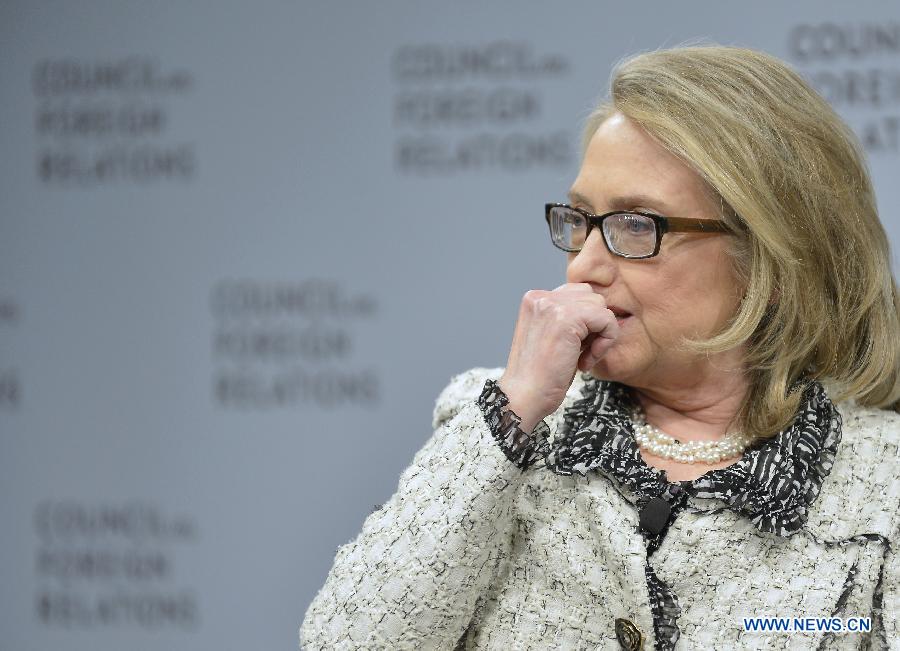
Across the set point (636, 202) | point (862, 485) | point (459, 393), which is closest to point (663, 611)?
point (862, 485)

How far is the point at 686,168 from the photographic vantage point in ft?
5.34

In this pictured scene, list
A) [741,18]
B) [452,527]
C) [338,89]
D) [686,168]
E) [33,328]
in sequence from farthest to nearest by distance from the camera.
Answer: [33,328]
[338,89]
[741,18]
[686,168]
[452,527]

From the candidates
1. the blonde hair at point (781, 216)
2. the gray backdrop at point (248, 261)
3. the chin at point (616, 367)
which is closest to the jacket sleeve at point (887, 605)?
the blonde hair at point (781, 216)

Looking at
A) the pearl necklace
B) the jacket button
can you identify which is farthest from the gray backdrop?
the jacket button

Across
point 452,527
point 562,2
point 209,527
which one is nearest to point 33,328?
point 209,527

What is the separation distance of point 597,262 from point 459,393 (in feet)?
1.12

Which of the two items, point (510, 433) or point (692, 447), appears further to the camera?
point (692, 447)

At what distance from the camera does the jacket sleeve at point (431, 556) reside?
59.7 inches

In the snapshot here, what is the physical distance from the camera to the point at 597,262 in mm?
1654

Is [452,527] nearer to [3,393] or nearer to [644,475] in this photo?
[644,475]

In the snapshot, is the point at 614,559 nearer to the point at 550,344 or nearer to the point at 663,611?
the point at 663,611

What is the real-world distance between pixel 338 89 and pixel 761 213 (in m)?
1.49

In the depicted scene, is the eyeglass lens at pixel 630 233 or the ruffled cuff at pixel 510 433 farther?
the eyeglass lens at pixel 630 233

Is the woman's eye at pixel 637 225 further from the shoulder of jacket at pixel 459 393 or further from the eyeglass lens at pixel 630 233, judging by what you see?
the shoulder of jacket at pixel 459 393
